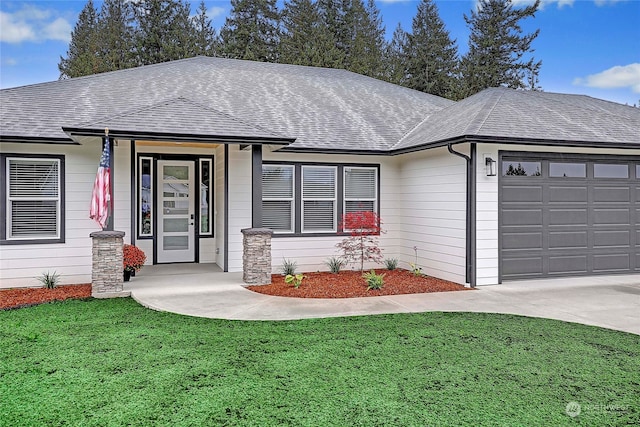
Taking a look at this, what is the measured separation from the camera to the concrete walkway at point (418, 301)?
6.75 m

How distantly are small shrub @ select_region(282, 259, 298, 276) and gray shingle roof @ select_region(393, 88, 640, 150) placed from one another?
3487 mm

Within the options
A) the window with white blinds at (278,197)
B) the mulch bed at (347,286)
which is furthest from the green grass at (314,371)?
the window with white blinds at (278,197)

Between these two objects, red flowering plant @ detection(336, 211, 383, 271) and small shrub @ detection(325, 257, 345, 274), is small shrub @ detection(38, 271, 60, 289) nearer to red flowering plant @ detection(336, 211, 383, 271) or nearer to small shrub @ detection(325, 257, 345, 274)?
small shrub @ detection(325, 257, 345, 274)

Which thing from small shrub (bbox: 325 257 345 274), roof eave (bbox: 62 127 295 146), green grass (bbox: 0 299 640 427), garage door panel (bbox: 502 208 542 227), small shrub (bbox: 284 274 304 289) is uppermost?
roof eave (bbox: 62 127 295 146)

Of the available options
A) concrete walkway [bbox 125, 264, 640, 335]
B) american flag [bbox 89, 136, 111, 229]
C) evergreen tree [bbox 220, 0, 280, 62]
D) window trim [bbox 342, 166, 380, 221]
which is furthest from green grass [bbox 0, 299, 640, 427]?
evergreen tree [bbox 220, 0, 280, 62]

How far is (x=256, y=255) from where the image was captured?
8.87 metres

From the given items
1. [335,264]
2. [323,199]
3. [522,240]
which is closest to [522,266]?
[522,240]

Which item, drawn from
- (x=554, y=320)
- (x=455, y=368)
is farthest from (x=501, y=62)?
(x=455, y=368)

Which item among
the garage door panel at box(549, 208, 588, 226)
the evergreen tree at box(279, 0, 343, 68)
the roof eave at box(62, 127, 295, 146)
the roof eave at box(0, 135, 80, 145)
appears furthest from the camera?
the evergreen tree at box(279, 0, 343, 68)

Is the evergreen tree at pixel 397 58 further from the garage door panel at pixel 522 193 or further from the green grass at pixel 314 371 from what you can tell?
the green grass at pixel 314 371

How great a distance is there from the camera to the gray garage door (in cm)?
932

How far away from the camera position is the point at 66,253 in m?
9.17

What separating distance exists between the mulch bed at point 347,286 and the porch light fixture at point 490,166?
2.21 meters

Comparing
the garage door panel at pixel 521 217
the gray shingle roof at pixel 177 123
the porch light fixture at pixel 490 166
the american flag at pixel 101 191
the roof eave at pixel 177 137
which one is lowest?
the garage door panel at pixel 521 217
